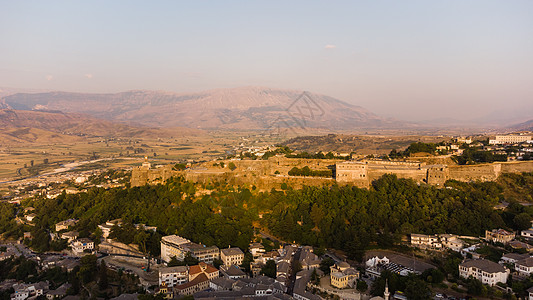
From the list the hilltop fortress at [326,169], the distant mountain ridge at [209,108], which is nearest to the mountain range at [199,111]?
the distant mountain ridge at [209,108]

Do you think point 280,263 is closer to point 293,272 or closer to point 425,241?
point 293,272

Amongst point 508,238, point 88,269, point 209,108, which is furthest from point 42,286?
point 209,108

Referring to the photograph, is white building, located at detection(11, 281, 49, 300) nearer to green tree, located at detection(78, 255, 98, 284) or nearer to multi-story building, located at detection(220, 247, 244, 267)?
green tree, located at detection(78, 255, 98, 284)

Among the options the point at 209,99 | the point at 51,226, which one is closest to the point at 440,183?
the point at 51,226

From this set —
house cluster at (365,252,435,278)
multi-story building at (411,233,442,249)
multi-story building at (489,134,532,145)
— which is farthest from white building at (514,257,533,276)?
multi-story building at (489,134,532,145)

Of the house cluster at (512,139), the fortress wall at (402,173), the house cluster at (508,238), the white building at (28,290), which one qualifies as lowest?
the white building at (28,290)

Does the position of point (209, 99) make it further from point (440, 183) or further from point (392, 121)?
point (440, 183)

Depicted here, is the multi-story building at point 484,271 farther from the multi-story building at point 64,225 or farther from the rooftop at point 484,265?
the multi-story building at point 64,225
